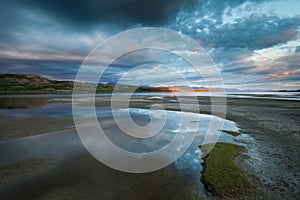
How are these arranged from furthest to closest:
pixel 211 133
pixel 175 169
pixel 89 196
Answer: pixel 211 133 → pixel 175 169 → pixel 89 196

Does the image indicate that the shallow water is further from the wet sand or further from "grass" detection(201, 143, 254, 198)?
"grass" detection(201, 143, 254, 198)

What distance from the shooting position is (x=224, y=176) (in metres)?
6.44

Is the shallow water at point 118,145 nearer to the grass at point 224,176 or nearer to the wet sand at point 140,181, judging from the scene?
the wet sand at point 140,181

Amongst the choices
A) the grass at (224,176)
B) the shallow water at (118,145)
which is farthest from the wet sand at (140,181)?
the grass at (224,176)

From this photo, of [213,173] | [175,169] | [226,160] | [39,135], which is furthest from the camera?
[39,135]

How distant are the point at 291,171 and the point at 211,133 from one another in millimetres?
6523

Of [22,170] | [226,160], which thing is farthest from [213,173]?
[22,170]

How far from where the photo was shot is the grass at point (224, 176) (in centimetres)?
556

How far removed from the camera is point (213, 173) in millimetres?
6703

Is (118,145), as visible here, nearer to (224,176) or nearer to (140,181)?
(140,181)

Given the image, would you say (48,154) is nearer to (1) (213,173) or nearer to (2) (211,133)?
(1) (213,173)

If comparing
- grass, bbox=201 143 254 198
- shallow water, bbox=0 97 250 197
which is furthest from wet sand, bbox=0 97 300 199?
grass, bbox=201 143 254 198

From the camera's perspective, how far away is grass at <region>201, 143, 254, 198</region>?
556 cm

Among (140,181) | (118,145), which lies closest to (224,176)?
(140,181)
